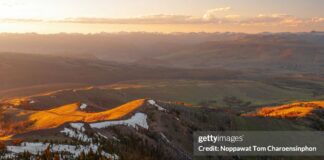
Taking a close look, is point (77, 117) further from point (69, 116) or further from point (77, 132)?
point (77, 132)

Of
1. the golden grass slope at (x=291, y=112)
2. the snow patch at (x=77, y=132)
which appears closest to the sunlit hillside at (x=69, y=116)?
the snow patch at (x=77, y=132)

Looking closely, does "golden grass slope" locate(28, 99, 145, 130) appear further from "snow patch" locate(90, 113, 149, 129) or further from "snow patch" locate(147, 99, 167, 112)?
"snow patch" locate(90, 113, 149, 129)

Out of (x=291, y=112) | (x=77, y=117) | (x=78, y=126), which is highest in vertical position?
(x=78, y=126)

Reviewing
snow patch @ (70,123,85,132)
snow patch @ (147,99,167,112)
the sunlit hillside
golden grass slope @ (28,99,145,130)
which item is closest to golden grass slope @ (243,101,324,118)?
snow patch @ (147,99,167,112)

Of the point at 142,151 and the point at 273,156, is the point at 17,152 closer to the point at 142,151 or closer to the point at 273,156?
the point at 142,151

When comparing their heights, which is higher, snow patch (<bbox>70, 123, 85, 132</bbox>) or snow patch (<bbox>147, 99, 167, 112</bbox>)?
snow patch (<bbox>70, 123, 85, 132</bbox>)

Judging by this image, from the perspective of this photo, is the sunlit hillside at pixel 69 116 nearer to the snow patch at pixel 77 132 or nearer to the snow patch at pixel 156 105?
the snow patch at pixel 156 105

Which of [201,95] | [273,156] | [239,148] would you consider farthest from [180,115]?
[201,95]

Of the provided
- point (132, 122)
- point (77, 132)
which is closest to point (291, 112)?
point (132, 122)
